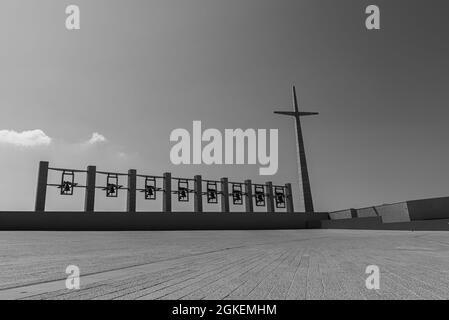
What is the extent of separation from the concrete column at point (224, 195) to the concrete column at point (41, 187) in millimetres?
22781

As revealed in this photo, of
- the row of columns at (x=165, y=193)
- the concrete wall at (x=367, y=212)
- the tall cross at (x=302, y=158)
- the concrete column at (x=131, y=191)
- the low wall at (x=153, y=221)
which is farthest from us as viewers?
the tall cross at (x=302, y=158)

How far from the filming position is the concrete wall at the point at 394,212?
28.1 metres

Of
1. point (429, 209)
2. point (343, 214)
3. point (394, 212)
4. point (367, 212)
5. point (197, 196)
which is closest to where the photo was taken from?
point (429, 209)

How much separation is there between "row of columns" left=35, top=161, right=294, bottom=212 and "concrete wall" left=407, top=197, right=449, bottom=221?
74.1 ft

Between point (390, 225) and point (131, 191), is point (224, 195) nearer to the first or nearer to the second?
point (131, 191)

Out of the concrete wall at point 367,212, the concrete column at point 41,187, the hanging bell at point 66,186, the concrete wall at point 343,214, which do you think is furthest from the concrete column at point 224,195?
the concrete column at point 41,187

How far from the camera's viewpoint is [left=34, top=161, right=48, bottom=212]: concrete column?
103 ft

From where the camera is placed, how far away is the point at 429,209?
2812 centimetres

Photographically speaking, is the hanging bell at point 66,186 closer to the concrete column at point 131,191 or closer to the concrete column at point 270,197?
the concrete column at point 131,191

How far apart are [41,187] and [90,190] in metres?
4.87

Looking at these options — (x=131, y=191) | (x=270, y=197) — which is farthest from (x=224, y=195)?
(x=131, y=191)
